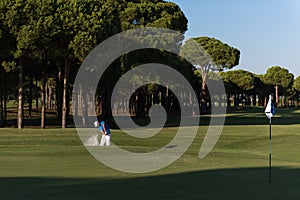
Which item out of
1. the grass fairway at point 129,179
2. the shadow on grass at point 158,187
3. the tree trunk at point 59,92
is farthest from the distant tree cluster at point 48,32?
the shadow on grass at point 158,187

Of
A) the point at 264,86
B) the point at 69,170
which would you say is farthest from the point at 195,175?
the point at 264,86

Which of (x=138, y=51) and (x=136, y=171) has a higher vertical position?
(x=138, y=51)

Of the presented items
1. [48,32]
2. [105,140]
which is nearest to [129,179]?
[105,140]

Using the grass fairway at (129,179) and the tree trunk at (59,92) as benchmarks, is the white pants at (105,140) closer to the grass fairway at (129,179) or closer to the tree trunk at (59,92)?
the grass fairway at (129,179)

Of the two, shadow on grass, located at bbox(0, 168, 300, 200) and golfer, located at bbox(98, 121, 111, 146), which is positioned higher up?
golfer, located at bbox(98, 121, 111, 146)

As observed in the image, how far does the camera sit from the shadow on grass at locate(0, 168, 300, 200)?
1352 centimetres

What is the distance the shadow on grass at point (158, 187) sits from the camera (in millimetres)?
13516

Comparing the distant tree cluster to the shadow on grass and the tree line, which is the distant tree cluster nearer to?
the tree line

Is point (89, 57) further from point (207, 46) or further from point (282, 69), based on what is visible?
point (282, 69)

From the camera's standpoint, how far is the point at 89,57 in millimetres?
46531

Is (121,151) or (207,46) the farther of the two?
(207,46)

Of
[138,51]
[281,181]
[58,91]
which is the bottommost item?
[281,181]

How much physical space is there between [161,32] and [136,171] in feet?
143

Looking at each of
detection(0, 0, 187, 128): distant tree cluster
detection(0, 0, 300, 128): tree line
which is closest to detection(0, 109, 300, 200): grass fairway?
detection(0, 0, 187, 128): distant tree cluster
